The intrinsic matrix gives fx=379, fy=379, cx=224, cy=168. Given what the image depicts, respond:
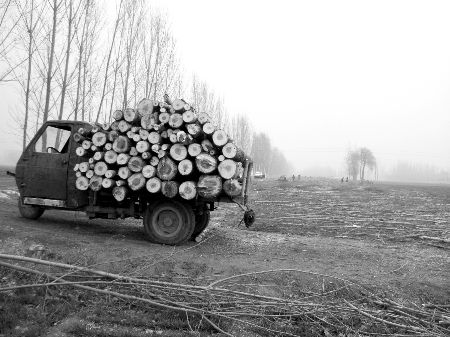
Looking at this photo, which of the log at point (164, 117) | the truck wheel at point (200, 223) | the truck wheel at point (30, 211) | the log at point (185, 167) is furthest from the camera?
the truck wheel at point (30, 211)

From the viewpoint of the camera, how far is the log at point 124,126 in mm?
7199

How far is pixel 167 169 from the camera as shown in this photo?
6.91 m

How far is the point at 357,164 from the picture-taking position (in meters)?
84.9

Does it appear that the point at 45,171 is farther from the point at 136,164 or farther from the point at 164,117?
the point at 164,117

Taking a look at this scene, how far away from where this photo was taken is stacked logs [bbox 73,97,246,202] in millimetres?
6855

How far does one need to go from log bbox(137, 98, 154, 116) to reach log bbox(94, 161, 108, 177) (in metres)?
1.20

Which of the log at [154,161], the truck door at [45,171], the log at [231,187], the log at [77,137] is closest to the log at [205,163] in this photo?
the log at [231,187]

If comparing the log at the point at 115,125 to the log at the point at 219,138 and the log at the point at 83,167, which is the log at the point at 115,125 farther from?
the log at the point at 219,138

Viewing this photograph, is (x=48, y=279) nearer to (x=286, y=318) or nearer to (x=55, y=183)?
(x=286, y=318)

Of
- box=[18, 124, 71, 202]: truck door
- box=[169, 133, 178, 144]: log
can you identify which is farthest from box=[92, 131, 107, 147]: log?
box=[169, 133, 178, 144]: log

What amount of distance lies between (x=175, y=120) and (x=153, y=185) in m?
1.25

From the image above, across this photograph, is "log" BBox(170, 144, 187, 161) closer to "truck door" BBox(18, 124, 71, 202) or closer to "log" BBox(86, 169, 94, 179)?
"log" BBox(86, 169, 94, 179)

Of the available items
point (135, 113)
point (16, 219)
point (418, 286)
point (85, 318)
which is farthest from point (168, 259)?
point (16, 219)

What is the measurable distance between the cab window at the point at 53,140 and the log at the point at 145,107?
1.85 m
